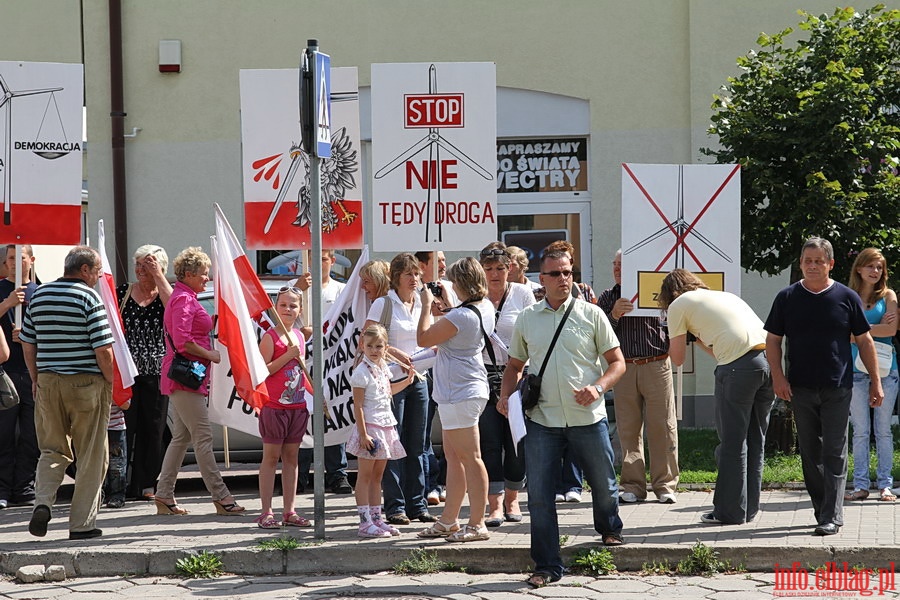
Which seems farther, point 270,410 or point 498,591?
point 270,410

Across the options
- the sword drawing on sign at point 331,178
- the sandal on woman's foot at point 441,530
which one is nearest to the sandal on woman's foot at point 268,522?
the sandal on woman's foot at point 441,530

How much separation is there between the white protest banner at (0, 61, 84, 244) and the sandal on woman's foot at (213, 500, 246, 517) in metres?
2.31

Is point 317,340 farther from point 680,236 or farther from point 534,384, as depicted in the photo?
point 680,236

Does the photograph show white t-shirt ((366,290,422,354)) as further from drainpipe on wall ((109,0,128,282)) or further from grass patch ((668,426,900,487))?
drainpipe on wall ((109,0,128,282))

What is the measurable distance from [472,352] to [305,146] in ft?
5.37

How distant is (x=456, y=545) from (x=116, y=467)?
11.0 feet

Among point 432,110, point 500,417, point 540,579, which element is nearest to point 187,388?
point 500,417

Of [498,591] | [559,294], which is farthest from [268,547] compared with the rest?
[559,294]

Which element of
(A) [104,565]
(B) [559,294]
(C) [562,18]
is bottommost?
(A) [104,565]

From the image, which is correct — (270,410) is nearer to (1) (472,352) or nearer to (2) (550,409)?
(1) (472,352)

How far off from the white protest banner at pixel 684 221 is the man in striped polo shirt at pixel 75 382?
3.90 meters

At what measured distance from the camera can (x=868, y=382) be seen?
9.13m

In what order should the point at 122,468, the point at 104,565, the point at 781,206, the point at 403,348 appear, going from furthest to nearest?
the point at 781,206 < the point at 122,468 < the point at 403,348 < the point at 104,565

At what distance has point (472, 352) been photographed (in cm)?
761
